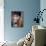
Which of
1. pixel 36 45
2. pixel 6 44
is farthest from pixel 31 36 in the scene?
pixel 6 44

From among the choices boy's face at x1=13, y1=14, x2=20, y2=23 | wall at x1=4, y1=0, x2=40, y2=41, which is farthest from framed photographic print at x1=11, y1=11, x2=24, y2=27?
wall at x1=4, y1=0, x2=40, y2=41

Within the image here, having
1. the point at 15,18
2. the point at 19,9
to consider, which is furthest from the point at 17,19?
the point at 19,9

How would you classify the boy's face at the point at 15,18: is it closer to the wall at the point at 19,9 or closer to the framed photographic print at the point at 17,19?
the framed photographic print at the point at 17,19

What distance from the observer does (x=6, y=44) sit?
3893 millimetres

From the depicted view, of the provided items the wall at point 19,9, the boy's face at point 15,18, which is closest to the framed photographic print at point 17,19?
the boy's face at point 15,18

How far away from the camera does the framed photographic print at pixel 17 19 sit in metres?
5.70

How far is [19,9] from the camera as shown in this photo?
5.70 meters

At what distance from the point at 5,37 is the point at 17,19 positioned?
880 millimetres

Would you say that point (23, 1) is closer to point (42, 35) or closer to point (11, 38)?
point (11, 38)

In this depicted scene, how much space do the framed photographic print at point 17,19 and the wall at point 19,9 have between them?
124 mm

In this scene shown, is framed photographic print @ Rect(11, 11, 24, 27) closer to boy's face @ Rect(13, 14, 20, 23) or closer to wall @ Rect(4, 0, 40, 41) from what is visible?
boy's face @ Rect(13, 14, 20, 23)

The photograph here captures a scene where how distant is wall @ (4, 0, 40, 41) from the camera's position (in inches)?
222

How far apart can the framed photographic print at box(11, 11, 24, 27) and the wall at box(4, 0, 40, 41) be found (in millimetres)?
124

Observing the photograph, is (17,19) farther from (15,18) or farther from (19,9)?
(19,9)
